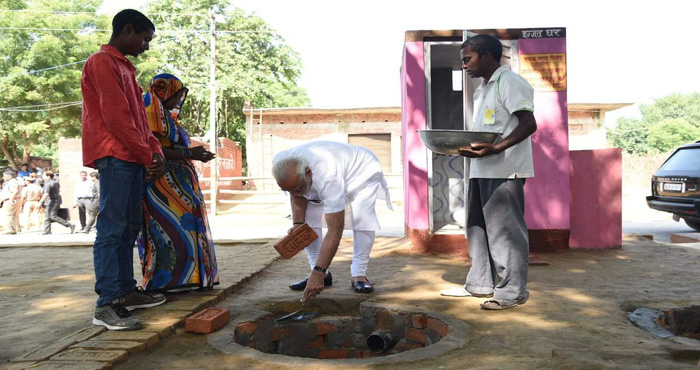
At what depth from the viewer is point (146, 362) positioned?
8.16 feet

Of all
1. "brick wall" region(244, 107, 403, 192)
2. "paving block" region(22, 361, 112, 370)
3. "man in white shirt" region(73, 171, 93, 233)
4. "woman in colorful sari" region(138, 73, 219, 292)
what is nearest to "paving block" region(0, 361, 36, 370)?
"paving block" region(22, 361, 112, 370)

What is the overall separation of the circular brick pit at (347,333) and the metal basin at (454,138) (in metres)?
1.02

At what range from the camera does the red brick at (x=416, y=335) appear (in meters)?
3.24

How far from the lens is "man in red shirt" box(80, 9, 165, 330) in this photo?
286cm

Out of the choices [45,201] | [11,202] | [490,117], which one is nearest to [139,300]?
[490,117]

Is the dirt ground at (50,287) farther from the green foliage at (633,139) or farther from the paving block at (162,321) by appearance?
the green foliage at (633,139)

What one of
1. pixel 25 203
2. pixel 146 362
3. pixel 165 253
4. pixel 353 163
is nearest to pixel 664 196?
pixel 353 163

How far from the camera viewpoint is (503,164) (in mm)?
3404

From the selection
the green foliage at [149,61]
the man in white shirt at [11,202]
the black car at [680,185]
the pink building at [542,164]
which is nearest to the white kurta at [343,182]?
the pink building at [542,164]

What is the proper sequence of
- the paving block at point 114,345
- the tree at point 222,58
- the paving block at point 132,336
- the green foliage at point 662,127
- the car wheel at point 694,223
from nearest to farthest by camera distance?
the paving block at point 114,345, the paving block at point 132,336, the car wheel at point 694,223, the tree at point 222,58, the green foliage at point 662,127

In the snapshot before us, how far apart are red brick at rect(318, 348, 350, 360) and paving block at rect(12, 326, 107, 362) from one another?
54.3 inches

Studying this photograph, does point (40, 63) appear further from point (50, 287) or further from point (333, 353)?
point (333, 353)

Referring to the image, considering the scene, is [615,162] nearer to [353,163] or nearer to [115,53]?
[353,163]

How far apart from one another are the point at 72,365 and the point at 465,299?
7.82ft
